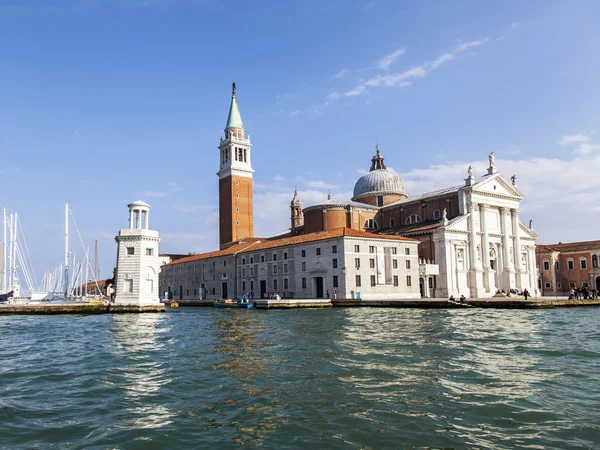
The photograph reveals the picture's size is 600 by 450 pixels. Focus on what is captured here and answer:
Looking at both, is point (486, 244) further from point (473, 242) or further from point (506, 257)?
point (506, 257)

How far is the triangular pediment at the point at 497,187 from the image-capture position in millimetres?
44625

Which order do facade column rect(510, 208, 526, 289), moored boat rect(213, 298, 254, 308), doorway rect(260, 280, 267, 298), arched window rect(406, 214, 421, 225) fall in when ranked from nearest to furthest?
1. moored boat rect(213, 298, 254, 308)
2. doorway rect(260, 280, 267, 298)
3. facade column rect(510, 208, 526, 289)
4. arched window rect(406, 214, 421, 225)

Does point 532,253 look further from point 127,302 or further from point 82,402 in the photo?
point 82,402

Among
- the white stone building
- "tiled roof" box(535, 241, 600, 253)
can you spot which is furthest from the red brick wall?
"tiled roof" box(535, 241, 600, 253)

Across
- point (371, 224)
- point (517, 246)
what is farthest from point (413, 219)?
point (517, 246)

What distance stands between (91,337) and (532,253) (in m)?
44.0

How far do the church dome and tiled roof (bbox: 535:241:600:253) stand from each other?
628 inches

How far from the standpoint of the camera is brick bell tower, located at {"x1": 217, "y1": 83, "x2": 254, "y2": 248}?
62125 mm

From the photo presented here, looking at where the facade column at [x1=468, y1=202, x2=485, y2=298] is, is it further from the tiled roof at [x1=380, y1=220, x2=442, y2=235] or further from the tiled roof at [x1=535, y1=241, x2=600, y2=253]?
the tiled roof at [x1=535, y1=241, x2=600, y2=253]

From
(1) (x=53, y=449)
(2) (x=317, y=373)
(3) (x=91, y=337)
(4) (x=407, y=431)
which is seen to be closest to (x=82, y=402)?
(1) (x=53, y=449)

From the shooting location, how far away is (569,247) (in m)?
53.2

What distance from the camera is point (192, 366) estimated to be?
10.9m

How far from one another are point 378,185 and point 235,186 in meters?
18.2

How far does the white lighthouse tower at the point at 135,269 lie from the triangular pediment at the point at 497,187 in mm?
27562
